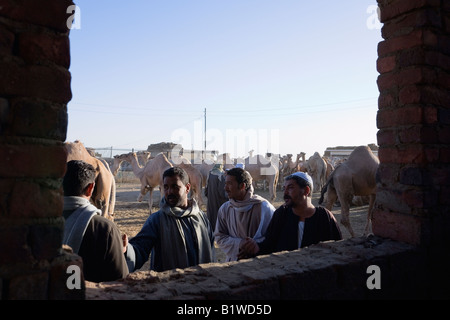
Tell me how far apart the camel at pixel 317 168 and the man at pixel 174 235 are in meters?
19.9

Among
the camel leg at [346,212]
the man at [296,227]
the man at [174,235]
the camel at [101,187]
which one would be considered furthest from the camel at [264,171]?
the man at [174,235]

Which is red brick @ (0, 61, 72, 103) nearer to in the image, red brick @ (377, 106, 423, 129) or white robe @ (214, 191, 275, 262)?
red brick @ (377, 106, 423, 129)

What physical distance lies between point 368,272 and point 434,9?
2.14 metres

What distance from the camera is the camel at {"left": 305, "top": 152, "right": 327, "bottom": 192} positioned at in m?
22.0

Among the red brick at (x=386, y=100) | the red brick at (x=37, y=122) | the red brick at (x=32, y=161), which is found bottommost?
the red brick at (x=32, y=161)

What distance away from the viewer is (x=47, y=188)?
4.25 feet

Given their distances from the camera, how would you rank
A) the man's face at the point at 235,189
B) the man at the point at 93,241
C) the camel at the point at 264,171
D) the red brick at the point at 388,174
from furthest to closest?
1. the camel at the point at 264,171
2. the man's face at the point at 235,189
3. the red brick at the point at 388,174
4. the man at the point at 93,241

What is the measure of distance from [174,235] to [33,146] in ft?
6.27

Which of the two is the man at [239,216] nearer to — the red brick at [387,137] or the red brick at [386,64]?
the red brick at [387,137]

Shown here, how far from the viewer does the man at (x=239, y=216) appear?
144 inches

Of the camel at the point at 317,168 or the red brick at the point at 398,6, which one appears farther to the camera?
the camel at the point at 317,168

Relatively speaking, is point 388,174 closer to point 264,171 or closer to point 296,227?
point 296,227

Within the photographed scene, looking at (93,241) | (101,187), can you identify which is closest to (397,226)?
(93,241)

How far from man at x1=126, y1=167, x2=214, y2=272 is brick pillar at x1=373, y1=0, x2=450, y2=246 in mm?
1639
